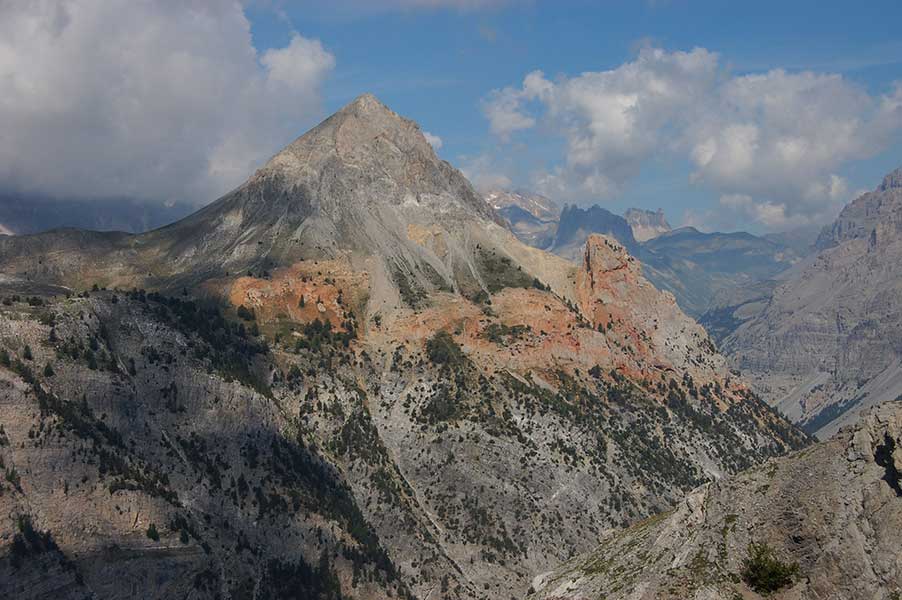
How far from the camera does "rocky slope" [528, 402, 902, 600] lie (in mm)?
53875

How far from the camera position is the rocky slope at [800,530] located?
53.9 m

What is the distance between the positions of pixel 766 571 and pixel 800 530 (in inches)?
164

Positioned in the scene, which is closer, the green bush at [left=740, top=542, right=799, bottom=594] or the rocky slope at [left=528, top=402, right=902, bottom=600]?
the rocky slope at [left=528, top=402, right=902, bottom=600]

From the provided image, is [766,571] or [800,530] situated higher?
[800,530]

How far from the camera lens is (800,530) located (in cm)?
5834

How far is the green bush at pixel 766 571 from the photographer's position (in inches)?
2229

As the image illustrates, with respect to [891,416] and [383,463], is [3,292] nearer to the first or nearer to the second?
[383,463]

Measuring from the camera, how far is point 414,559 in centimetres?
16675

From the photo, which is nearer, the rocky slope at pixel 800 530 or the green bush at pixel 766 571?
the rocky slope at pixel 800 530

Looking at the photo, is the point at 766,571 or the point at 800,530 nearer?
the point at 766,571

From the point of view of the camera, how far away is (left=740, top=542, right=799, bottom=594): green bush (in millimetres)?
56625

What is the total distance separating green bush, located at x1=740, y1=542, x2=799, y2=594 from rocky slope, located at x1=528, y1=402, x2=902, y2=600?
0.11 metres

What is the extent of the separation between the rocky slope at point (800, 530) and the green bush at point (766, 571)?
4.2 inches

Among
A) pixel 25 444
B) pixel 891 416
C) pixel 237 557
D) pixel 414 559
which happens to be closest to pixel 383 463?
pixel 414 559
